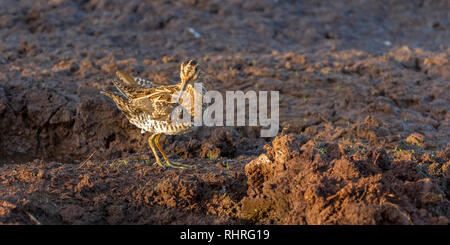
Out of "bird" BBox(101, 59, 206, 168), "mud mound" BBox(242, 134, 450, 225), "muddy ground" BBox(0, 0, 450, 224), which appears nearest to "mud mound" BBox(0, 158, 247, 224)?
"muddy ground" BBox(0, 0, 450, 224)

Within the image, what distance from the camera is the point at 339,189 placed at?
4.83m

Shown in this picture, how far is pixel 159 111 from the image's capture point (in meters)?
6.51

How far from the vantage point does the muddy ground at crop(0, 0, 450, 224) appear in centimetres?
512

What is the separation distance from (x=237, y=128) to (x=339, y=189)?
12.4 feet

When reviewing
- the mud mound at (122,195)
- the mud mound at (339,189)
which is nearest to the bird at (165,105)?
the mud mound at (122,195)

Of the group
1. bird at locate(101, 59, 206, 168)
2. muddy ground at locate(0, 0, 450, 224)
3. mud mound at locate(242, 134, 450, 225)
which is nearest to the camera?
mud mound at locate(242, 134, 450, 225)

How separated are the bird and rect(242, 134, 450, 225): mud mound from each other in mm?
1362

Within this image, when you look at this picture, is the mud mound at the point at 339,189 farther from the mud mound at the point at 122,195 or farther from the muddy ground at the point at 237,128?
the mud mound at the point at 122,195

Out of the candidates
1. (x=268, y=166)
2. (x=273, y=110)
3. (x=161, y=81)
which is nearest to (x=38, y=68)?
(x=161, y=81)

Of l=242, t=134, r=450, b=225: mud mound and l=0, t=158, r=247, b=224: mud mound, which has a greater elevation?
l=242, t=134, r=450, b=225: mud mound

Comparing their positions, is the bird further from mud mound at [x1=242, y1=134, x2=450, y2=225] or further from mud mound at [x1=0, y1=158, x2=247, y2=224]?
mud mound at [x1=242, y1=134, x2=450, y2=225]

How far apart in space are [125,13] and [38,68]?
3.75 m

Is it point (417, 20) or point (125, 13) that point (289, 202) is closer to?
point (125, 13)

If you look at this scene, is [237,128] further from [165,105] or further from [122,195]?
[122,195]
